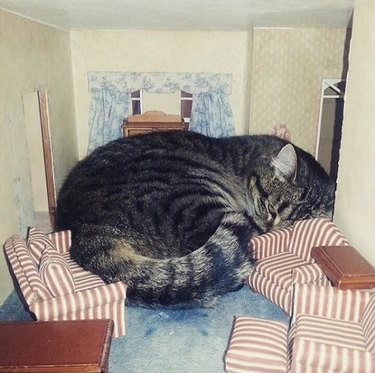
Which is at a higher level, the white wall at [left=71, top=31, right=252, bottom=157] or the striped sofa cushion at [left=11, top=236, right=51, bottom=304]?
the white wall at [left=71, top=31, right=252, bottom=157]

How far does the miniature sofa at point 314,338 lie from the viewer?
1.46 meters

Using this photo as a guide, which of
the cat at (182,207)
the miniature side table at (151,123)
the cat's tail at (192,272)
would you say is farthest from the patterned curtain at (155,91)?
the cat's tail at (192,272)

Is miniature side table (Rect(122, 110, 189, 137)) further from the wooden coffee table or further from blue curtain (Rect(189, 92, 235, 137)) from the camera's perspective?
the wooden coffee table

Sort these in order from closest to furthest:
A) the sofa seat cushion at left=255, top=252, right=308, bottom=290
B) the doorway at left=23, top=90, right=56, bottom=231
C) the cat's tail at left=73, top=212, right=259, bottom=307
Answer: the cat's tail at left=73, top=212, right=259, bottom=307, the sofa seat cushion at left=255, top=252, right=308, bottom=290, the doorway at left=23, top=90, right=56, bottom=231

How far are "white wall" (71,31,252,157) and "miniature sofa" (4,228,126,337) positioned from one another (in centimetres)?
283

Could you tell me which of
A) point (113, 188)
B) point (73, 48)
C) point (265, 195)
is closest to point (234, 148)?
point (265, 195)

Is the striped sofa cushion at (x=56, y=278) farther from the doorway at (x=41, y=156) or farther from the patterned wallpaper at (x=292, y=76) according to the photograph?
the patterned wallpaper at (x=292, y=76)

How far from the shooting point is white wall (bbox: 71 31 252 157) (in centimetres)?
441

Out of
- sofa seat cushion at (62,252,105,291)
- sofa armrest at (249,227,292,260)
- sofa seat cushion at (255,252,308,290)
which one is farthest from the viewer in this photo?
sofa armrest at (249,227,292,260)

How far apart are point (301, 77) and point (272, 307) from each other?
2510 mm

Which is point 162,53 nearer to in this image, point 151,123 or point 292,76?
point 151,123

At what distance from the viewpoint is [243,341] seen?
5.58 ft

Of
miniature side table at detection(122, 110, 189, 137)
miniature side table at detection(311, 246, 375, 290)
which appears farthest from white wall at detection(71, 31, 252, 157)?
miniature side table at detection(311, 246, 375, 290)

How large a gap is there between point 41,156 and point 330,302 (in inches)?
123
